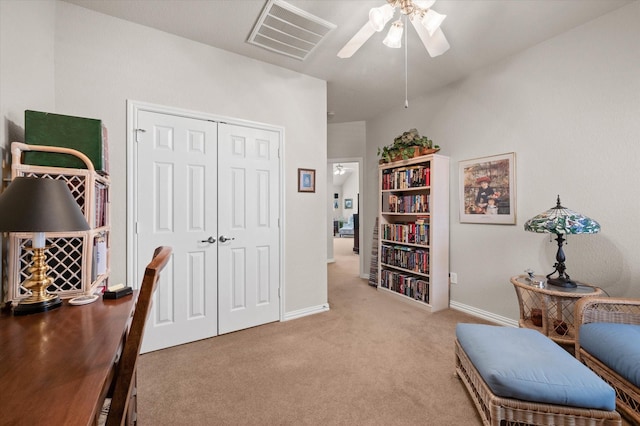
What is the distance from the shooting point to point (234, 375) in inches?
78.3

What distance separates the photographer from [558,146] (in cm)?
244

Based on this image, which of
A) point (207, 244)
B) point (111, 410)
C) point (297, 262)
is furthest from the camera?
point (297, 262)

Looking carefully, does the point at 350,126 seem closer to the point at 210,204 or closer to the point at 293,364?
the point at 210,204

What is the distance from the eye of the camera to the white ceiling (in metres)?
2.04

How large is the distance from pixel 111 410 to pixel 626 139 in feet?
10.9

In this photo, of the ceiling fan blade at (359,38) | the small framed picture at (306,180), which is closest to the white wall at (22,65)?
the ceiling fan blade at (359,38)

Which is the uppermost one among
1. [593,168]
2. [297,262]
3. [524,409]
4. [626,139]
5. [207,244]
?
[626,139]

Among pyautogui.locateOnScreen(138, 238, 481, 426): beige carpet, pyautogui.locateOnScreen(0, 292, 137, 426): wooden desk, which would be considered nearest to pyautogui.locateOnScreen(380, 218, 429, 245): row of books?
pyautogui.locateOnScreen(138, 238, 481, 426): beige carpet

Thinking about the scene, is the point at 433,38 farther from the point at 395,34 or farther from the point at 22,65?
the point at 22,65

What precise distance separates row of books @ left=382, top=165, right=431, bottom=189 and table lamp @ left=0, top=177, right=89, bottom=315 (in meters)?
3.17

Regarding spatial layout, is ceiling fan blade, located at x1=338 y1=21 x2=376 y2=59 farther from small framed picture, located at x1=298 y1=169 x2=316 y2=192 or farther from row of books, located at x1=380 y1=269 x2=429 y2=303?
row of books, located at x1=380 y1=269 x2=429 y2=303

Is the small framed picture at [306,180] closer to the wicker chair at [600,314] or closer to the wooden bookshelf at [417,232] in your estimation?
the wooden bookshelf at [417,232]

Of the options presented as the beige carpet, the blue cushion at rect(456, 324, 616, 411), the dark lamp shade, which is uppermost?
the dark lamp shade

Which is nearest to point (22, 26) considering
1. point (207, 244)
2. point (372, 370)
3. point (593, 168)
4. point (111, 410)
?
point (207, 244)
